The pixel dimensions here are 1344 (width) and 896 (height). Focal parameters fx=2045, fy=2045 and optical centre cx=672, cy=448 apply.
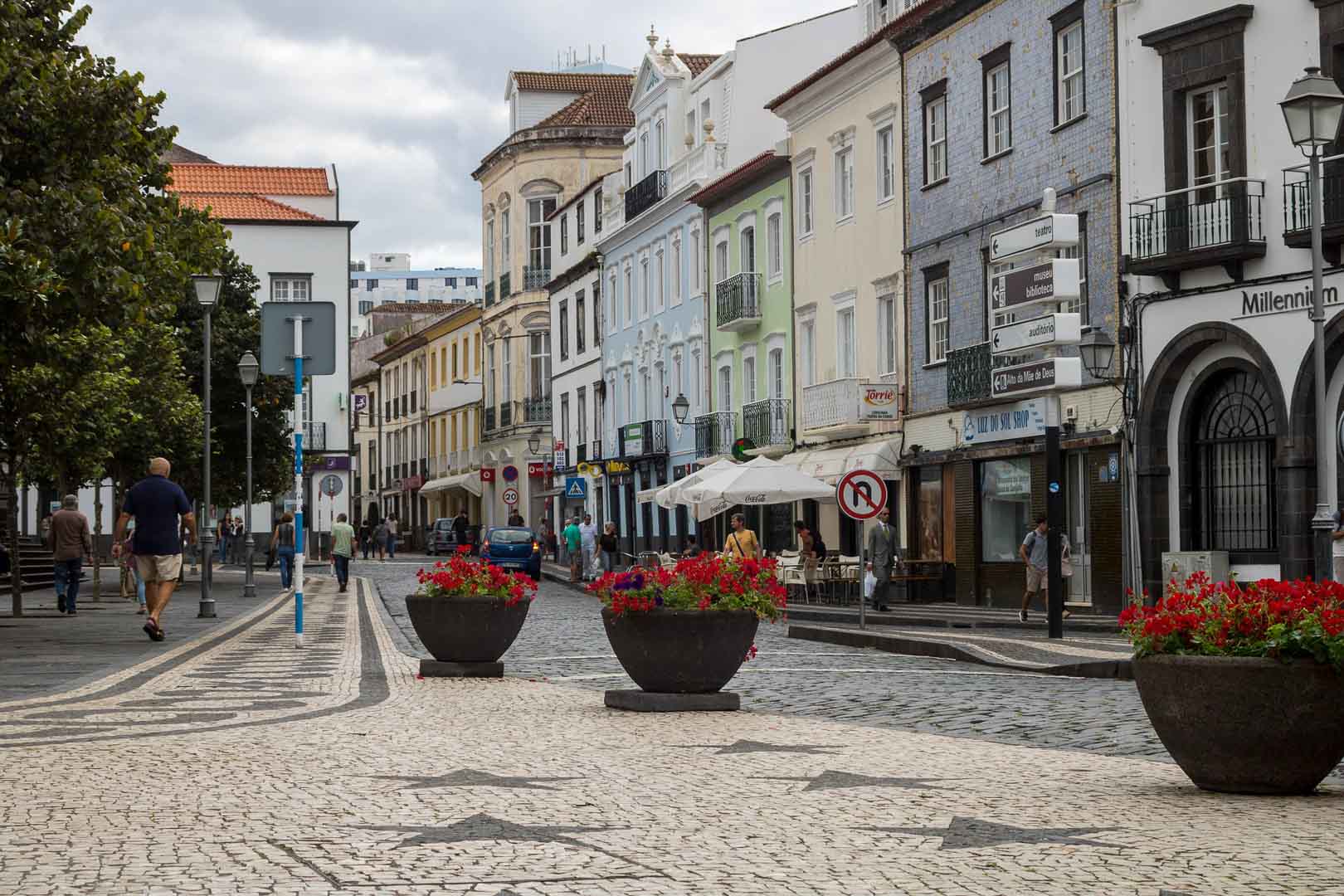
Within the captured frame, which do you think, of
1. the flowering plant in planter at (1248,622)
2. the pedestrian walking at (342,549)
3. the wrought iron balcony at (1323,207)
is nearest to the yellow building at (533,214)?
the pedestrian walking at (342,549)

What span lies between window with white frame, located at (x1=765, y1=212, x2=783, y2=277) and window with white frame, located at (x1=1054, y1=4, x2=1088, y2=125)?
14.3 meters

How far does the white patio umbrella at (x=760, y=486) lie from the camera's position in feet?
112

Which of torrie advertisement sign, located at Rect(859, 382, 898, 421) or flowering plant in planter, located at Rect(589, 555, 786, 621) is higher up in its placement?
torrie advertisement sign, located at Rect(859, 382, 898, 421)

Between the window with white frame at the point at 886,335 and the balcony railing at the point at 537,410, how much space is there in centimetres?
3696

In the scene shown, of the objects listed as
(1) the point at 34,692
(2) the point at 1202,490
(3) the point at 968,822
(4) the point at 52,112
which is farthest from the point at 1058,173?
(3) the point at 968,822

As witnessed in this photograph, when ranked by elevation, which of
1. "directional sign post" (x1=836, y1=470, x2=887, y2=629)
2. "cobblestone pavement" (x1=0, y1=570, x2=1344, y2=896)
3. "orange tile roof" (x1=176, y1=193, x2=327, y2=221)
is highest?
"orange tile roof" (x1=176, y1=193, x2=327, y2=221)

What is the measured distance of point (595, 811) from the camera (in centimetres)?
819

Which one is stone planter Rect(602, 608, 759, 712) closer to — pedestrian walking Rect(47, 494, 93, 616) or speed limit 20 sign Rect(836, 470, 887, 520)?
speed limit 20 sign Rect(836, 470, 887, 520)

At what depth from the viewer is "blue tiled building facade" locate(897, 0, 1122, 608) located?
29516 millimetres

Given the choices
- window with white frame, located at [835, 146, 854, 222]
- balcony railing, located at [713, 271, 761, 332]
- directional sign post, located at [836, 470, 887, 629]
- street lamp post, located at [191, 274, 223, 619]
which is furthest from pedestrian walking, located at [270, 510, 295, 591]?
directional sign post, located at [836, 470, 887, 629]

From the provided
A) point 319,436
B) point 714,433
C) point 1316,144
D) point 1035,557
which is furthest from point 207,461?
point 319,436

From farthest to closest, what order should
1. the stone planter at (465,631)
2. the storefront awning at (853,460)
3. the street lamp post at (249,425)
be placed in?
the street lamp post at (249,425) → the storefront awning at (853,460) → the stone planter at (465,631)

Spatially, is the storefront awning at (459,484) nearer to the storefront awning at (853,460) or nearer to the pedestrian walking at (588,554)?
the pedestrian walking at (588,554)

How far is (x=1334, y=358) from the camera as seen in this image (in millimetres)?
24531
